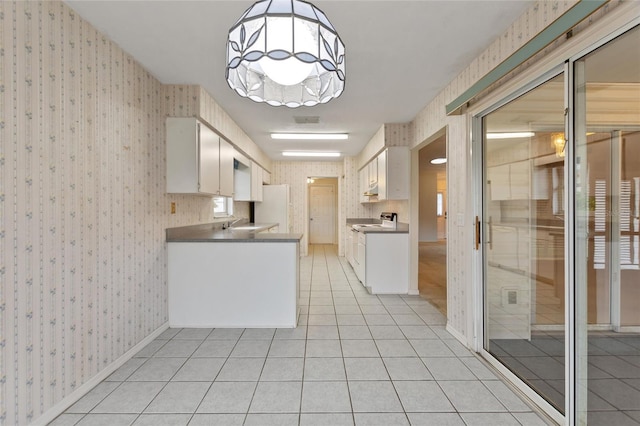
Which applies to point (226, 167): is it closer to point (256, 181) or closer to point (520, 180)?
point (256, 181)

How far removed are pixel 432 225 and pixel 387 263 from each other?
6.64 meters

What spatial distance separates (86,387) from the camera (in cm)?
192

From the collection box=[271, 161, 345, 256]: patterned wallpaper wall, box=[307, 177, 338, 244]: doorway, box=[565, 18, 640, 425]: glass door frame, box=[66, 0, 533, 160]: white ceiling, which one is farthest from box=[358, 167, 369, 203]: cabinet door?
box=[565, 18, 640, 425]: glass door frame

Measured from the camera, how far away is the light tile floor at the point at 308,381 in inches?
67.1

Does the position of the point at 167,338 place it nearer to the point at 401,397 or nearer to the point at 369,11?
the point at 401,397

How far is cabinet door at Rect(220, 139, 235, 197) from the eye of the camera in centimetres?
351

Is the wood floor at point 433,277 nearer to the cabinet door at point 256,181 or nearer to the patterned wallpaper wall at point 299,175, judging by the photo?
the patterned wallpaper wall at point 299,175

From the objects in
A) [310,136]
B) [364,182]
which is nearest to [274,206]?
[364,182]

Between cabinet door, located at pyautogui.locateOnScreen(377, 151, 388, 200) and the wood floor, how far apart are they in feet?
5.23

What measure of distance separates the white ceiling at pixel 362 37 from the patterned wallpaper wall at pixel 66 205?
10.1 inches

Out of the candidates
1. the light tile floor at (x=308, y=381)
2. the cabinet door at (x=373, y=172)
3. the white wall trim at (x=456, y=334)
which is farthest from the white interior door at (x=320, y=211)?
the white wall trim at (x=456, y=334)

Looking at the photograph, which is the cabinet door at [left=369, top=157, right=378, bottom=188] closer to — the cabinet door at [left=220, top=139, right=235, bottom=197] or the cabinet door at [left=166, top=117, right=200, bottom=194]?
the cabinet door at [left=220, top=139, right=235, bottom=197]

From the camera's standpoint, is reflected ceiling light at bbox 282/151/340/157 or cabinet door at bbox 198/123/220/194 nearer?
cabinet door at bbox 198/123/220/194

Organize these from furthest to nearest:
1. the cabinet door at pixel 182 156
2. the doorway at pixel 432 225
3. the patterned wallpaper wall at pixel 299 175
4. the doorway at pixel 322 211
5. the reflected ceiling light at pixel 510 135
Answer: the doorway at pixel 322 211, the patterned wallpaper wall at pixel 299 175, the doorway at pixel 432 225, the cabinet door at pixel 182 156, the reflected ceiling light at pixel 510 135
